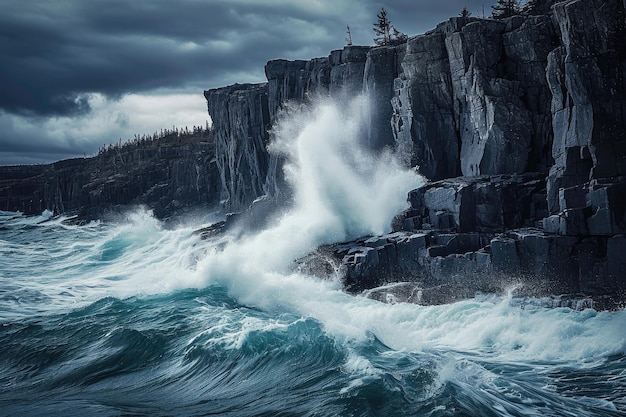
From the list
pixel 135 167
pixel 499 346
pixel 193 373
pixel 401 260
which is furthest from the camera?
pixel 135 167

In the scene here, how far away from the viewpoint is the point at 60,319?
23.5 metres

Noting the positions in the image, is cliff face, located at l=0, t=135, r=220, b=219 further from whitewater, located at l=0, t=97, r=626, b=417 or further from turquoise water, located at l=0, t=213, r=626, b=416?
turquoise water, located at l=0, t=213, r=626, b=416

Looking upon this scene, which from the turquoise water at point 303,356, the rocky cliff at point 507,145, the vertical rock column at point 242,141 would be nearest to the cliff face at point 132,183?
the vertical rock column at point 242,141

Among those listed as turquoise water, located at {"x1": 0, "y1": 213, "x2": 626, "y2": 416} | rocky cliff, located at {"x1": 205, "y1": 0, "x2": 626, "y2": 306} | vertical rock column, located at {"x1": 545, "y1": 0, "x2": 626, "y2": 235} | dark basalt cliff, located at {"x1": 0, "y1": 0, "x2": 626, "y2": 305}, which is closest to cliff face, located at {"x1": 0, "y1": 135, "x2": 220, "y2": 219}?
dark basalt cliff, located at {"x1": 0, "y1": 0, "x2": 626, "y2": 305}

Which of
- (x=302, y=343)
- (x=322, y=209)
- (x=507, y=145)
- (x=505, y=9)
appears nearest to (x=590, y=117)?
(x=507, y=145)

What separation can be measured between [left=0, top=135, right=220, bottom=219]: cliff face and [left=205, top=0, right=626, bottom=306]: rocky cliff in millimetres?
34822

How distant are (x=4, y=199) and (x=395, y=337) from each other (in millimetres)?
113241

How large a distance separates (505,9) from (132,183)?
53.3 m

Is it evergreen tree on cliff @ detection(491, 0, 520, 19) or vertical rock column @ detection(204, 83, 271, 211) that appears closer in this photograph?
evergreen tree on cliff @ detection(491, 0, 520, 19)

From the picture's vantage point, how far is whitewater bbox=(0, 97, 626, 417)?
41.7 ft

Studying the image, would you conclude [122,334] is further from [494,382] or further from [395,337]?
[494,382]

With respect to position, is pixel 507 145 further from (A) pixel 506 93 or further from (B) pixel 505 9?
(B) pixel 505 9

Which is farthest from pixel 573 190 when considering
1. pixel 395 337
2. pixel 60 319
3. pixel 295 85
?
pixel 295 85

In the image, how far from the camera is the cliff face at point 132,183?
6706 cm
